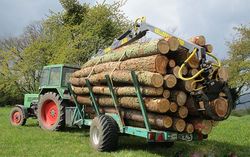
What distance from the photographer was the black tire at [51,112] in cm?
1358

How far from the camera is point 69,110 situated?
1321 centimetres

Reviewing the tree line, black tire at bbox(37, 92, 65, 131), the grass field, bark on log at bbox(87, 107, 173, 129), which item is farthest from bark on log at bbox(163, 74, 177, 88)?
the tree line

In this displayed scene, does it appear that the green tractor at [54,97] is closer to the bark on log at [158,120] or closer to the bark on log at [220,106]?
the bark on log at [158,120]

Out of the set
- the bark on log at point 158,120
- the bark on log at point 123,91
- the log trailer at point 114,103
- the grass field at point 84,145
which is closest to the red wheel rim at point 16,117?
the log trailer at point 114,103

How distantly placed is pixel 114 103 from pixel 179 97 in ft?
6.05

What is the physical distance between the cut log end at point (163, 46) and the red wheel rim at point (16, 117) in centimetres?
907

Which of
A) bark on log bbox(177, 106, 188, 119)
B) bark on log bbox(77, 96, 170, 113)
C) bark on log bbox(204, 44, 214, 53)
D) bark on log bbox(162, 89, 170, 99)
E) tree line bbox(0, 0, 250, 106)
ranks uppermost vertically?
tree line bbox(0, 0, 250, 106)

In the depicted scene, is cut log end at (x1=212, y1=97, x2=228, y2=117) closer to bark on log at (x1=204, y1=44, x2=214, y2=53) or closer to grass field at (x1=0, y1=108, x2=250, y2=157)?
grass field at (x1=0, y1=108, x2=250, y2=157)

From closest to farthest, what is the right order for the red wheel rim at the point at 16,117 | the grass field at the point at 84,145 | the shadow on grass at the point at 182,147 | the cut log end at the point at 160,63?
the cut log end at the point at 160,63 < the grass field at the point at 84,145 < the shadow on grass at the point at 182,147 < the red wheel rim at the point at 16,117

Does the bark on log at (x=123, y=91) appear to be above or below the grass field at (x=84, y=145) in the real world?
above

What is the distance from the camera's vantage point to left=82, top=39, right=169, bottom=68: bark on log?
341 inches

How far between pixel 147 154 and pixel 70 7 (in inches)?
932

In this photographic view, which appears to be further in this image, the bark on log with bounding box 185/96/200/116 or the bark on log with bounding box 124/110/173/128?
the bark on log with bounding box 185/96/200/116

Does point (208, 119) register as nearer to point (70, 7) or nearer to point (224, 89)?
point (224, 89)
